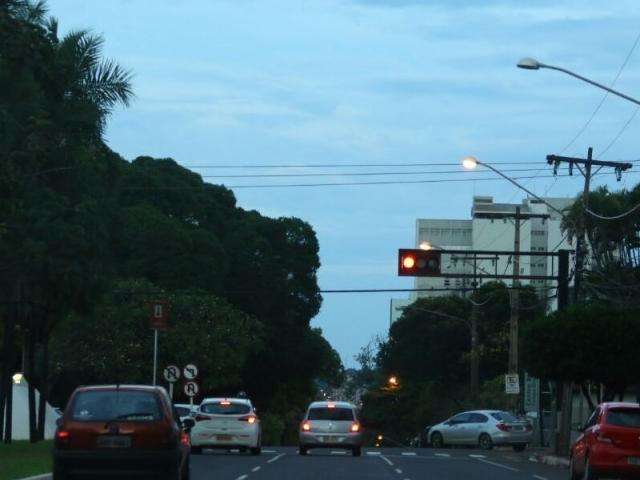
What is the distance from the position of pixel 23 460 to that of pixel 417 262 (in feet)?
42.1

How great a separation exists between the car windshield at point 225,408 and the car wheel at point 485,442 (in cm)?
1537

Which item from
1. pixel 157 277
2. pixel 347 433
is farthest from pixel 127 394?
pixel 157 277

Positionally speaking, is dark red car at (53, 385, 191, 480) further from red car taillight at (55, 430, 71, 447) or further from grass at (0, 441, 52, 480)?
grass at (0, 441, 52, 480)

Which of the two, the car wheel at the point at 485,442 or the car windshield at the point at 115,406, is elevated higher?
the car windshield at the point at 115,406

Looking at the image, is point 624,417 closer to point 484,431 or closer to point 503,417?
point 503,417

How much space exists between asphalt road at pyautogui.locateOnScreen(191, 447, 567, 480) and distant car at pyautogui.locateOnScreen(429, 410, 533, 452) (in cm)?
973

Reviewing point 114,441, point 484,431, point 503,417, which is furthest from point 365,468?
point 484,431

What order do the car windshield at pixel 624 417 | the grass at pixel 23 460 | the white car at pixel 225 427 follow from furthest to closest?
the white car at pixel 225 427 → the car windshield at pixel 624 417 → the grass at pixel 23 460

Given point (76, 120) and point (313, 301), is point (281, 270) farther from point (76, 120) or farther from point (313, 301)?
point (76, 120)

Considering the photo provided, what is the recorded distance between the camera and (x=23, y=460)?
94.5 ft

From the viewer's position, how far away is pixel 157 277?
67562mm

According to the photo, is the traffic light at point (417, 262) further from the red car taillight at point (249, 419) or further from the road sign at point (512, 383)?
the road sign at point (512, 383)

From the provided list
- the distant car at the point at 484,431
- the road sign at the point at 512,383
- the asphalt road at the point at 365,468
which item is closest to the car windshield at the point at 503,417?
the distant car at the point at 484,431

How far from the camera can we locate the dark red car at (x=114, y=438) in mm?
19734
